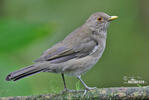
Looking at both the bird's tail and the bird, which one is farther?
the bird

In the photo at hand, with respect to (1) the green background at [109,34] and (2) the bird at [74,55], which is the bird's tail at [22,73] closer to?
(2) the bird at [74,55]

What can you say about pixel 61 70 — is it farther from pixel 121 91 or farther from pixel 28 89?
pixel 121 91

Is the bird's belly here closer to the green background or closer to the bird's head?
the bird's head

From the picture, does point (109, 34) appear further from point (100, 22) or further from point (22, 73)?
point (22, 73)

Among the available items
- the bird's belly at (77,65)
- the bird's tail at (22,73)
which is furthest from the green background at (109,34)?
the bird's tail at (22,73)

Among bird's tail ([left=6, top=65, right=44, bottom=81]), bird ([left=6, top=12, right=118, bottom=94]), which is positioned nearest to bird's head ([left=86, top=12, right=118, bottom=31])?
bird ([left=6, top=12, right=118, bottom=94])

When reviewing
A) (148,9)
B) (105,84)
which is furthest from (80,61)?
(148,9)

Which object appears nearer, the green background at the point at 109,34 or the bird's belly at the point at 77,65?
the bird's belly at the point at 77,65
